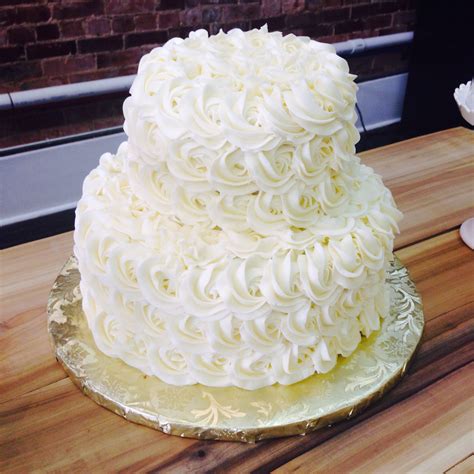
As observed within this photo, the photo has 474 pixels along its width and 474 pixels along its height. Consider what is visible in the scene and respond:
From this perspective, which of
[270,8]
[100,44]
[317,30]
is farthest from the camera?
[317,30]

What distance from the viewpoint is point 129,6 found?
2.07 m

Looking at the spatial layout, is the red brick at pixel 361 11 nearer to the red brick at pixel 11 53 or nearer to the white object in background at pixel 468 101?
the white object in background at pixel 468 101

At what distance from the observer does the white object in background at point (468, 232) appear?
5.09ft

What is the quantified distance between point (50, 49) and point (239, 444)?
5.12 feet

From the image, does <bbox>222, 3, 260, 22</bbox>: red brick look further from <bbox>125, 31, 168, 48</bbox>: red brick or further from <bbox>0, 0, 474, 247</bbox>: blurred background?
<bbox>125, 31, 168, 48</bbox>: red brick

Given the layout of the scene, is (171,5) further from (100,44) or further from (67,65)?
(67,65)

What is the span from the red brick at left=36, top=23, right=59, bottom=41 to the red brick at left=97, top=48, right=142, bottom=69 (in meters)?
0.18

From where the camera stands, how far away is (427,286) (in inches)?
55.2

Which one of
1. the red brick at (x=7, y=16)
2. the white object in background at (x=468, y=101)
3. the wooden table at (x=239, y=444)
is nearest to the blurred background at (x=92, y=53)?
the red brick at (x=7, y=16)

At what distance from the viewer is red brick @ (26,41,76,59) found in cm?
197

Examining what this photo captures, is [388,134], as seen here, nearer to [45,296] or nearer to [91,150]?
[91,150]

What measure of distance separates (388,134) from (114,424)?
2462mm

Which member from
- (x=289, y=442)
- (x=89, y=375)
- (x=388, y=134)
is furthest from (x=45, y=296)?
(x=388, y=134)

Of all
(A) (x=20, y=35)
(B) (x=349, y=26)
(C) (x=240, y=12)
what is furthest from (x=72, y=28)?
(B) (x=349, y=26)
